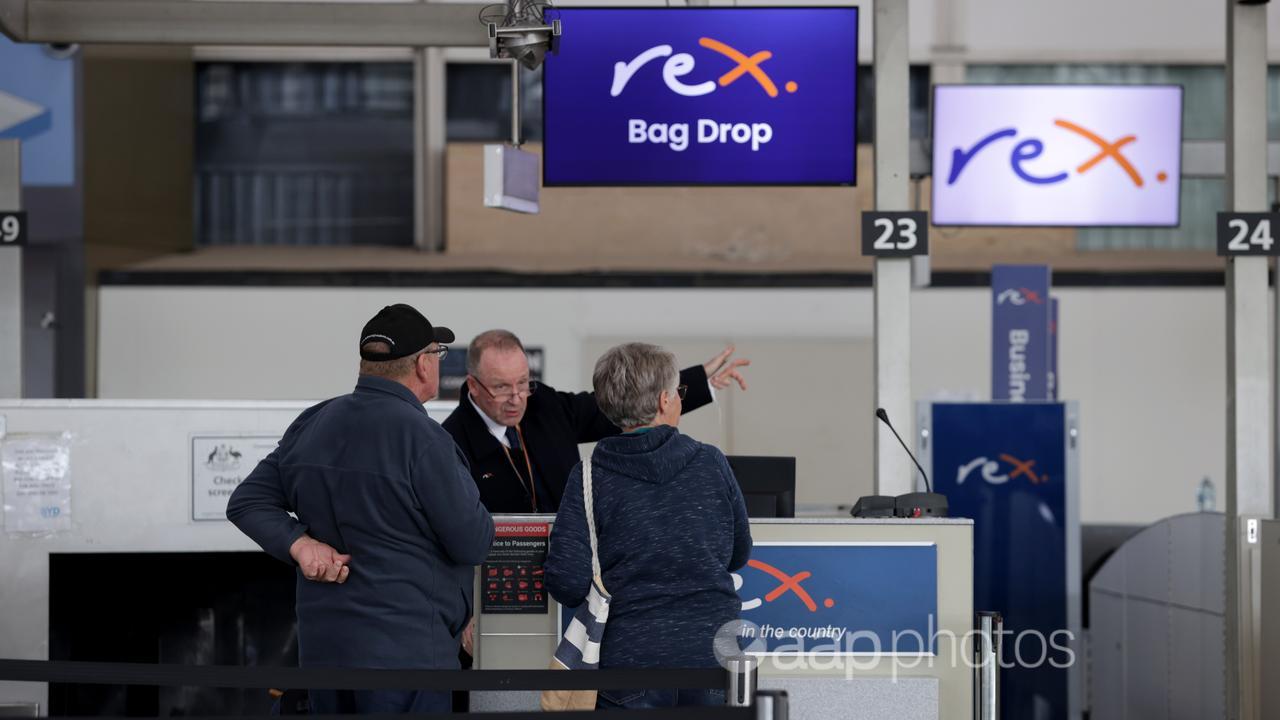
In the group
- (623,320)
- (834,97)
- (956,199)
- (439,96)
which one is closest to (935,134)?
(956,199)

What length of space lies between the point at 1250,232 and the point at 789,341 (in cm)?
406

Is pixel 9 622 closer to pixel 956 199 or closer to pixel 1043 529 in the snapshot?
pixel 1043 529

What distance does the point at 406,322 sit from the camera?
9.36 feet

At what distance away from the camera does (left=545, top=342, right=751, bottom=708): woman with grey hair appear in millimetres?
2760

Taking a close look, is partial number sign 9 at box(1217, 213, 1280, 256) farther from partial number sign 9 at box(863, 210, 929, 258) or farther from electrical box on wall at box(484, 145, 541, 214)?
electrical box on wall at box(484, 145, 541, 214)

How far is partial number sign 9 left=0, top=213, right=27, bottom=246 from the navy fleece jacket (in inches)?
142

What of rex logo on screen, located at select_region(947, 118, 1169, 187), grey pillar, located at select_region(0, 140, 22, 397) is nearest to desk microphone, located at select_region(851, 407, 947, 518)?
rex logo on screen, located at select_region(947, 118, 1169, 187)

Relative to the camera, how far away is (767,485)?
384cm

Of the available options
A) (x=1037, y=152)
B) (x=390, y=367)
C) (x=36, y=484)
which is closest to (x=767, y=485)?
(x=390, y=367)

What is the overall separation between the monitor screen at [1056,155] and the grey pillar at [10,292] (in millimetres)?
3880

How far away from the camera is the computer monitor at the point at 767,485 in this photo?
12.5ft

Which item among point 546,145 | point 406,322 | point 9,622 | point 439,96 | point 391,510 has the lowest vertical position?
point 9,622

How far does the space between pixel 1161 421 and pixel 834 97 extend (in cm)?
499

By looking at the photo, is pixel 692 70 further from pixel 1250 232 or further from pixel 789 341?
pixel 789 341
